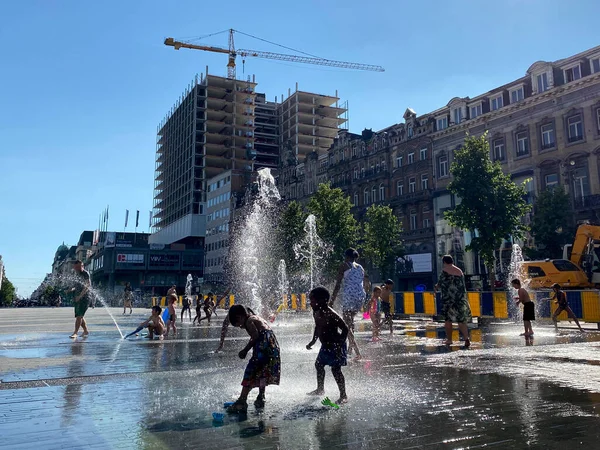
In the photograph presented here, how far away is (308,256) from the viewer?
136ft

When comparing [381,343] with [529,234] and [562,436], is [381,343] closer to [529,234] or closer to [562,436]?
[562,436]

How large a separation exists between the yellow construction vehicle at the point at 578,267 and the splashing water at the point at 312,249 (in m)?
18.4

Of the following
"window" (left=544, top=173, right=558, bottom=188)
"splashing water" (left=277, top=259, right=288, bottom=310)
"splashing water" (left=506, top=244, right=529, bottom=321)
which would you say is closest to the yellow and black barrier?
"splashing water" (left=506, top=244, right=529, bottom=321)

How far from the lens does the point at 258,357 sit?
524 cm

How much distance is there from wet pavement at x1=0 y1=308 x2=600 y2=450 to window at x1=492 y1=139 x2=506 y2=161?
29.7 m

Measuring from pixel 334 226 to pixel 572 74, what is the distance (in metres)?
19.8

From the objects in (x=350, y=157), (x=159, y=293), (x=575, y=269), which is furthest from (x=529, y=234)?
(x=159, y=293)

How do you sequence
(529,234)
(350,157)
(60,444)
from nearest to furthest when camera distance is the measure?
(60,444), (529,234), (350,157)

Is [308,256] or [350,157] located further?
[350,157]

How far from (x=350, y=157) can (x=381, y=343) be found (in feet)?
140

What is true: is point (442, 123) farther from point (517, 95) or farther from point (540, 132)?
point (540, 132)

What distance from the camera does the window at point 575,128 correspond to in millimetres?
31953

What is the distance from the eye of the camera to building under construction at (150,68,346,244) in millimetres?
100812

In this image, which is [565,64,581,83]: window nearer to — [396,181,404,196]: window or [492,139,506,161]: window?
[492,139,506,161]: window
